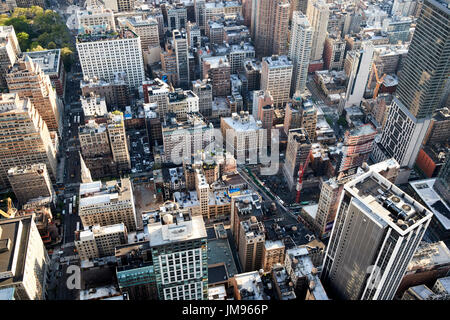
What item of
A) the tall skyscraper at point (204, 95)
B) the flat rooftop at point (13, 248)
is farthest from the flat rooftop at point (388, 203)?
the tall skyscraper at point (204, 95)

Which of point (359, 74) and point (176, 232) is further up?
point (176, 232)

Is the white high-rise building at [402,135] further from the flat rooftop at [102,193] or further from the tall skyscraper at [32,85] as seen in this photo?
the tall skyscraper at [32,85]

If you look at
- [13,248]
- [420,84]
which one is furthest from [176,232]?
[420,84]

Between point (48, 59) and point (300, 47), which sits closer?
point (300, 47)

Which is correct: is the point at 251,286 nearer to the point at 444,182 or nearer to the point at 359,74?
the point at 444,182

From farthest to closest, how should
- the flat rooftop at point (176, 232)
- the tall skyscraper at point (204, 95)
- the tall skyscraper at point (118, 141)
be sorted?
the tall skyscraper at point (204, 95)
the tall skyscraper at point (118, 141)
the flat rooftop at point (176, 232)
